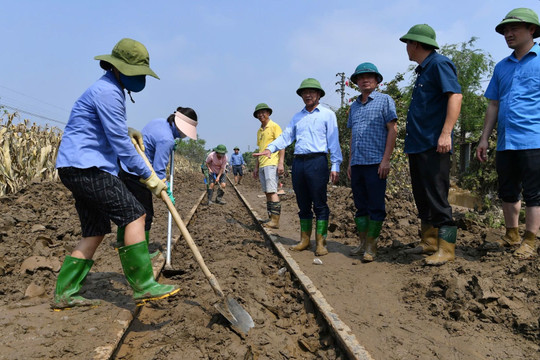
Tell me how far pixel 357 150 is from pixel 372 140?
0.24 metres

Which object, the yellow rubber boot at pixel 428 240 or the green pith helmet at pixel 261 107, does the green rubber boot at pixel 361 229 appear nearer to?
the yellow rubber boot at pixel 428 240

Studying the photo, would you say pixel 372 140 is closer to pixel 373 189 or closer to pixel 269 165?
pixel 373 189

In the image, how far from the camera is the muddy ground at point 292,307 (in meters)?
2.82

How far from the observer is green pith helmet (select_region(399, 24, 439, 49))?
416 cm

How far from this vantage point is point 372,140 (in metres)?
4.82

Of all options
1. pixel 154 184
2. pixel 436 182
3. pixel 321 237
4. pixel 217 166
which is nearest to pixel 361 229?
pixel 321 237

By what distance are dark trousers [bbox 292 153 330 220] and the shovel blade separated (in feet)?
7.68

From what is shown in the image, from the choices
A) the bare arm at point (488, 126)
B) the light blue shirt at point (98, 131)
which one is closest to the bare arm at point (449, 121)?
the bare arm at point (488, 126)

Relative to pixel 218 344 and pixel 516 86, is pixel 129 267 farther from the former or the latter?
pixel 516 86

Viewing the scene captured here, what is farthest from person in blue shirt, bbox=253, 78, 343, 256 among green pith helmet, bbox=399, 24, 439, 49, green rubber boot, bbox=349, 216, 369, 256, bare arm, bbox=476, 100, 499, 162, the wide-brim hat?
bare arm, bbox=476, 100, 499, 162

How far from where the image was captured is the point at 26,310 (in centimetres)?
334

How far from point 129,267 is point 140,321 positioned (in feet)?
1.92

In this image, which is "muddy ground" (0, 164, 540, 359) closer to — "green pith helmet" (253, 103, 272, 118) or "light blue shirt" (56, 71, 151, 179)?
Answer: "light blue shirt" (56, 71, 151, 179)

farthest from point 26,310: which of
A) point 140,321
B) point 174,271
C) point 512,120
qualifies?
point 512,120
